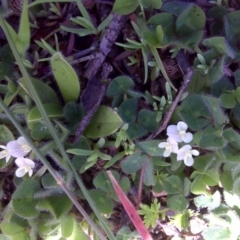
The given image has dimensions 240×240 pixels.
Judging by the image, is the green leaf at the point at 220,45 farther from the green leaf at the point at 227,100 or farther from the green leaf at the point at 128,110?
the green leaf at the point at 128,110

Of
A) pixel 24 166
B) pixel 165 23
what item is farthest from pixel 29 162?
pixel 165 23

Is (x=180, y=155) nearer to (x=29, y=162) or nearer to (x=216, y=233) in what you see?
(x=216, y=233)

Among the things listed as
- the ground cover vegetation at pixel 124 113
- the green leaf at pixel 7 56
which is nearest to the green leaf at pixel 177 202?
the ground cover vegetation at pixel 124 113

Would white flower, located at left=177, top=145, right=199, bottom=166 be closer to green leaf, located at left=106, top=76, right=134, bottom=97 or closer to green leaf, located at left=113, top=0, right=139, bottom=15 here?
green leaf, located at left=106, top=76, right=134, bottom=97

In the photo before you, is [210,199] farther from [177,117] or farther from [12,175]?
[12,175]

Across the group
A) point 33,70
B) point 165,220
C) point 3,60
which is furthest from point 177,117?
point 3,60

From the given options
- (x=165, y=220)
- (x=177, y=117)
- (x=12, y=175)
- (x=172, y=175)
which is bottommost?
(x=165, y=220)
